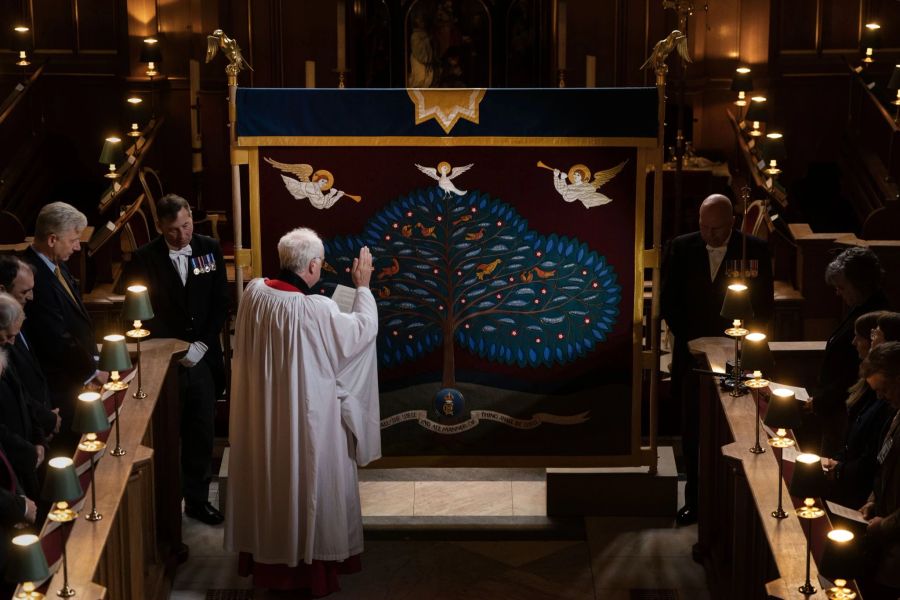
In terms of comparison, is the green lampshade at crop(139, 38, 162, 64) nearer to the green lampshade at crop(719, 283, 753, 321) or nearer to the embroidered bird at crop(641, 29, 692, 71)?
the embroidered bird at crop(641, 29, 692, 71)

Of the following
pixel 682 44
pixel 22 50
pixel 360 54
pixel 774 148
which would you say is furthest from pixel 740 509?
pixel 360 54

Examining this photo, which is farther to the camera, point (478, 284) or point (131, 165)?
point (131, 165)

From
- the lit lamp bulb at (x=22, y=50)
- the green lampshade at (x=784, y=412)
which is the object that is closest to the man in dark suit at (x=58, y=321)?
the green lampshade at (x=784, y=412)

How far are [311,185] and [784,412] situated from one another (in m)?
2.69

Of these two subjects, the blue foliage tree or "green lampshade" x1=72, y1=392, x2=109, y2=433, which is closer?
"green lampshade" x1=72, y1=392, x2=109, y2=433

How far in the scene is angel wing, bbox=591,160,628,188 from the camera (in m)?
6.89

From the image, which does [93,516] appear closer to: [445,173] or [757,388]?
[445,173]

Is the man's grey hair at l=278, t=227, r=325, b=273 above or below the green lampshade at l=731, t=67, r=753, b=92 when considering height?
below

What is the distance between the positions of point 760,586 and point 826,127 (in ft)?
27.1

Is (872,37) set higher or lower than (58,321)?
higher

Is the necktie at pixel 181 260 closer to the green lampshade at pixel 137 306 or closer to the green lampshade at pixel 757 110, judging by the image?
the green lampshade at pixel 137 306

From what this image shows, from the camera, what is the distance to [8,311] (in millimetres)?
5660

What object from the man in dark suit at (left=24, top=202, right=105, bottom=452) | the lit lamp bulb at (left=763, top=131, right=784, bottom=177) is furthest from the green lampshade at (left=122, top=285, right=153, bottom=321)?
the lit lamp bulb at (left=763, top=131, right=784, bottom=177)

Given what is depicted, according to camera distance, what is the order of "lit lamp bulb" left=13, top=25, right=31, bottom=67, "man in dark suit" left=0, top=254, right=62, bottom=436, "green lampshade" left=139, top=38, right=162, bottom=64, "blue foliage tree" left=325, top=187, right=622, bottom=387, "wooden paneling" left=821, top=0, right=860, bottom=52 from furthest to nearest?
"wooden paneling" left=821, top=0, right=860, bottom=52 < "green lampshade" left=139, top=38, right=162, bottom=64 < "lit lamp bulb" left=13, top=25, right=31, bottom=67 < "blue foliage tree" left=325, top=187, right=622, bottom=387 < "man in dark suit" left=0, top=254, right=62, bottom=436
